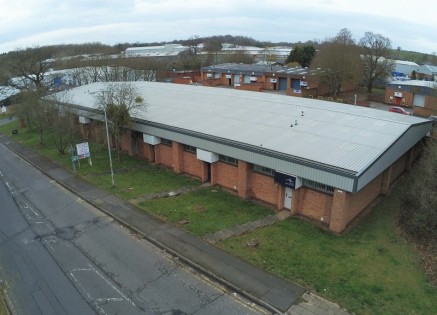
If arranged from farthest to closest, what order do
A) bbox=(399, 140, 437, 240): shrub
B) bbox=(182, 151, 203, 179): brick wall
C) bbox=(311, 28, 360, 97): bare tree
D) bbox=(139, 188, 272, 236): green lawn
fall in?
bbox=(311, 28, 360, 97): bare tree → bbox=(182, 151, 203, 179): brick wall → bbox=(139, 188, 272, 236): green lawn → bbox=(399, 140, 437, 240): shrub

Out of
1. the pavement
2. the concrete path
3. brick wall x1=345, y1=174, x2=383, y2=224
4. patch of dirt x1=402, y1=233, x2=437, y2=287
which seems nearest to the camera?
the pavement

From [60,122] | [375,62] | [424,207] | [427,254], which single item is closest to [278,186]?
[424,207]

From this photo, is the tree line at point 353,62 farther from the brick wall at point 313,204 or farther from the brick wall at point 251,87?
the brick wall at point 313,204

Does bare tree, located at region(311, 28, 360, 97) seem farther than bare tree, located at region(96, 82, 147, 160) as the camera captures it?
Yes

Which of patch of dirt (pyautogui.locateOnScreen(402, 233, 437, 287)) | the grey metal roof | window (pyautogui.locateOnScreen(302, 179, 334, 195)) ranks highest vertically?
the grey metal roof

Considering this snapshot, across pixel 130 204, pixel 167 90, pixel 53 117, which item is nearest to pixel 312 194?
pixel 130 204

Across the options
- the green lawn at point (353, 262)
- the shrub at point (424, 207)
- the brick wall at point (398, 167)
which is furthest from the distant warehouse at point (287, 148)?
the shrub at point (424, 207)

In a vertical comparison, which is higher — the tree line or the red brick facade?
the tree line

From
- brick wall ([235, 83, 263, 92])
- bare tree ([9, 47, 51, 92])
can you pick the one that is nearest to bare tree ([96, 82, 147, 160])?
brick wall ([235, 83, 263, 92])

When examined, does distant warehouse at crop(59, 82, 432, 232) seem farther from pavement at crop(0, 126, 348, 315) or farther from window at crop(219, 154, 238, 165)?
pavement at crop(0, 126, 348, 315)
